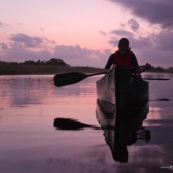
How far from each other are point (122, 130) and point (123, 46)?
5.25 metres

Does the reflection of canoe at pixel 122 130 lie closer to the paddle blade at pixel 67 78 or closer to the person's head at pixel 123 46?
the person's head at pixel 123 46

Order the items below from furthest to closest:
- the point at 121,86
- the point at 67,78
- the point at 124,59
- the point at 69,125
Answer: the point at 67,78, the point at 124,59, the point at 121,86, the point at 69,125

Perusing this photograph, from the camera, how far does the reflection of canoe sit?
606 cm

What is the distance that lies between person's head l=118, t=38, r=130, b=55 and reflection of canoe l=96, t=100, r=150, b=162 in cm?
218

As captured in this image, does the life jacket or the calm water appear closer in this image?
the calm water

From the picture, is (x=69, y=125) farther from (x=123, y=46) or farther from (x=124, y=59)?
(x=124, y=59)

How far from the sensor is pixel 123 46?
1279 centimetres

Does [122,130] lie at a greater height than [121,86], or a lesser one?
lesser

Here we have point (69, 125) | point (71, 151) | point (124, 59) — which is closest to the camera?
point (71, 151)

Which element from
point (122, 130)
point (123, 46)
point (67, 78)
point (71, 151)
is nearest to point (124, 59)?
point (123, 46)

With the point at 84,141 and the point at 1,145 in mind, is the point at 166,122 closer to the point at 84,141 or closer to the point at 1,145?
the point at 84,141

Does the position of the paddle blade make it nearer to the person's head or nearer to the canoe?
the canoe

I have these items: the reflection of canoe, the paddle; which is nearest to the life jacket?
the reflection of canoe

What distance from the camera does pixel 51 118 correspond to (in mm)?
10742
